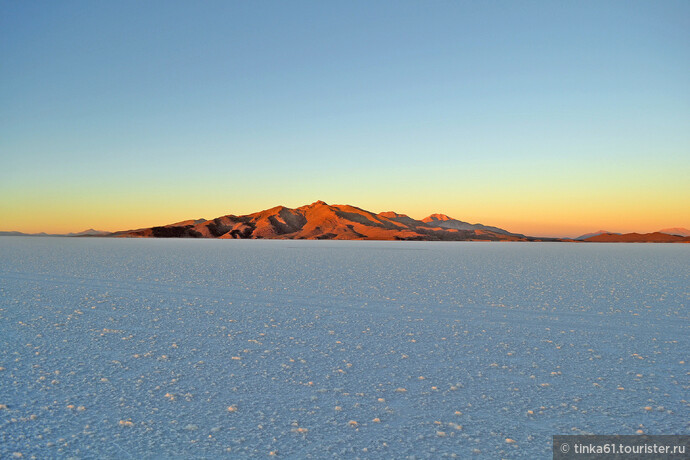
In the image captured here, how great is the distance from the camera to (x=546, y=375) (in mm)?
7418

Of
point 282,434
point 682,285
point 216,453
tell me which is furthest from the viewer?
point 682,285

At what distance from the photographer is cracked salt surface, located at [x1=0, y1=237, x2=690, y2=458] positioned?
5.18 m

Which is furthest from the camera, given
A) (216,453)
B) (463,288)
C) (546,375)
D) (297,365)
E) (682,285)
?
(682,285)

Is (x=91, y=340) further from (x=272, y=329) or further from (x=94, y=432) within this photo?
(x=94, y=432)

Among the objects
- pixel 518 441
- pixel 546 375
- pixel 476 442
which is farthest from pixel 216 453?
pixel 546 375

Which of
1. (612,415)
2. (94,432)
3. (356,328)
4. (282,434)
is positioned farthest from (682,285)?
(94,432)

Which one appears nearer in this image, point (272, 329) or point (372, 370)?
point (372, 370)

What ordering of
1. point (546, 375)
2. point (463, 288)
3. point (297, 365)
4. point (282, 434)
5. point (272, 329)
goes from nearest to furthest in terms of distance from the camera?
point (282, 434) → point (546, 375) → point (297, 365) → point (272, 329) → point (463, 288)

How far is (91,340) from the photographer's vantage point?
9.64m

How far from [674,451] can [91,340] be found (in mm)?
9793

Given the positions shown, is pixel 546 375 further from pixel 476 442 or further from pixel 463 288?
pixel 463 288

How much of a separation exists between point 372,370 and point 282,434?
2664mm

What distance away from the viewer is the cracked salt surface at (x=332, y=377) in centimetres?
518

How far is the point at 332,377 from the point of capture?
7.27 meters
